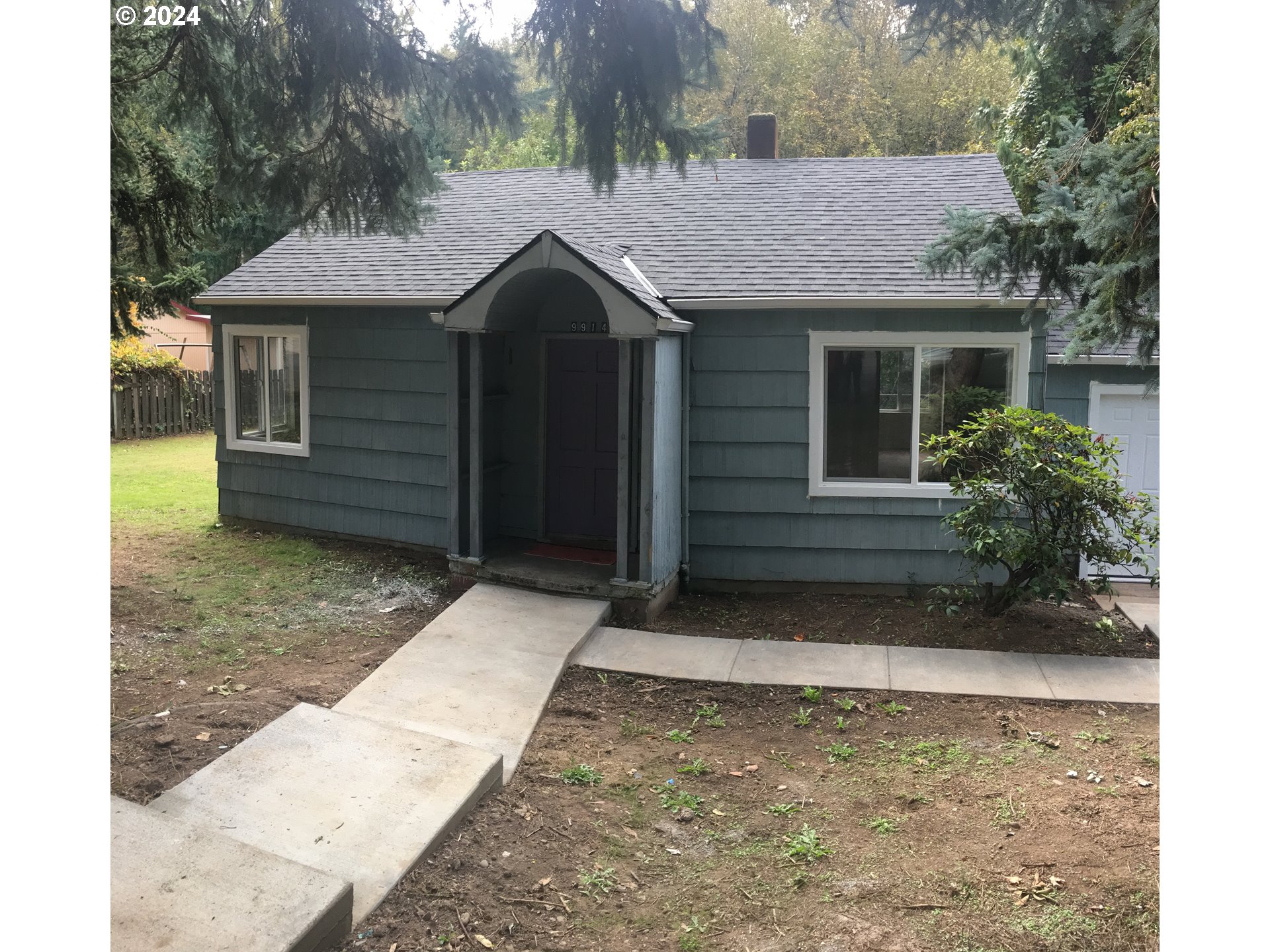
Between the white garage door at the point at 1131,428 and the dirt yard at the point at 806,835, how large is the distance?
3.81 m

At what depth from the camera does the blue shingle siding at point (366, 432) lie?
9.32 meters

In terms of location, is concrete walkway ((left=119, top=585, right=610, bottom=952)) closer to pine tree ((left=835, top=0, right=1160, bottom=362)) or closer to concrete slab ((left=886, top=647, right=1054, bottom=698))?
concrete slab ((left=886, top=647, right=1054, bottom=698))

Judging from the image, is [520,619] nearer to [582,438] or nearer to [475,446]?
[475,446]

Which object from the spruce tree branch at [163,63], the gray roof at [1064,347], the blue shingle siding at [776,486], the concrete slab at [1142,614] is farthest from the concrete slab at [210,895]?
the gray roof at [1064,347]

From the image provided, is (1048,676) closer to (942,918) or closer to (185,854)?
(942,918)

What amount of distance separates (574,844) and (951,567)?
5280 mm

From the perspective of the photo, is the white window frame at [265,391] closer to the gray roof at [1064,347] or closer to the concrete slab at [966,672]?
the concrete slab at [966,672]

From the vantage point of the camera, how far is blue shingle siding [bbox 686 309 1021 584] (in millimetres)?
8391

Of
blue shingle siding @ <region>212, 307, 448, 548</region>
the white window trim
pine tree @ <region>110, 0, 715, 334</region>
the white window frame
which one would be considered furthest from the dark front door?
the white window frame

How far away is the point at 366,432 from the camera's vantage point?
31.9ft

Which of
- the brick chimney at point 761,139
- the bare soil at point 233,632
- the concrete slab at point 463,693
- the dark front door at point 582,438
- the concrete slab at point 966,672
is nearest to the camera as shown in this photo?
the bare soil at point 233,632

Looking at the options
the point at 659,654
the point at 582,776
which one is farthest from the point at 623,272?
the point at 582,776

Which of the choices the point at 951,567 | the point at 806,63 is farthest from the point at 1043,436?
the point at 806,63

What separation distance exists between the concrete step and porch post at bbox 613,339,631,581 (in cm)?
41
